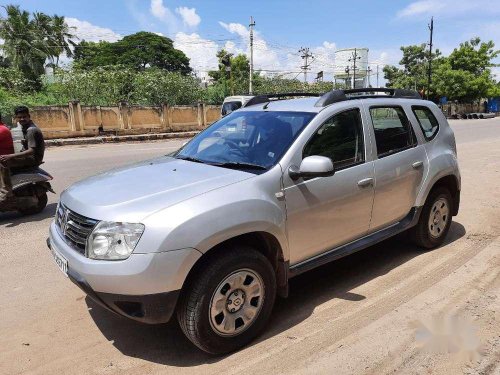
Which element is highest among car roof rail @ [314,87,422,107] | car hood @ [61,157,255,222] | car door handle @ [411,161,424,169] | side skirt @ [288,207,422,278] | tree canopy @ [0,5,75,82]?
tree canopy @ [0,5,75,82]

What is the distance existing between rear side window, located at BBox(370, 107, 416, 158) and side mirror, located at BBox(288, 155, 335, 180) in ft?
3.38

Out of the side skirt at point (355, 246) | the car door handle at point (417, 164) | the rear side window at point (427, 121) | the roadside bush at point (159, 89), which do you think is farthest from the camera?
the roadside bush at point (159, 89)

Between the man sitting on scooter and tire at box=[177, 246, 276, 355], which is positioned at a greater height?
the man sitting on scooter

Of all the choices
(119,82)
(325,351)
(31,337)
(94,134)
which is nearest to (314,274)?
(325,351)

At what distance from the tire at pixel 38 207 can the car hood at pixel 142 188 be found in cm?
362

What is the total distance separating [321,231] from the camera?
333cm

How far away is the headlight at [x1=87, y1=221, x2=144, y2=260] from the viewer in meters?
2.48

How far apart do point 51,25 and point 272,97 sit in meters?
51.3

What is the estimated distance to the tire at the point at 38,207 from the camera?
251 inches

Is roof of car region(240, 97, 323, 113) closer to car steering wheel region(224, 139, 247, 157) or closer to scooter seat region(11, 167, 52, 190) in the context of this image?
car steering wheel region(224, 139, 247, 157)

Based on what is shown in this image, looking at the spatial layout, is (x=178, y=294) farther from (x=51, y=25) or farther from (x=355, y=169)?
(x=51, y=25)

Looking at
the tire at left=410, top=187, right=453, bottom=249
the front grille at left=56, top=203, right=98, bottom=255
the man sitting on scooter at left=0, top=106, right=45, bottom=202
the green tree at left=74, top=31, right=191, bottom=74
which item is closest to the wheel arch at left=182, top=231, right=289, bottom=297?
the front grille at left=56, top=203, right=98, bottom=255

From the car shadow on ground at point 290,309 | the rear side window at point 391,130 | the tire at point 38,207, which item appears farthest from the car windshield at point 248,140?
the tire at point 38,207

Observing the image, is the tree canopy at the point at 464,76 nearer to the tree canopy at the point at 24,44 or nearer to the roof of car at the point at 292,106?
the tree canopy at the point at 24,44
